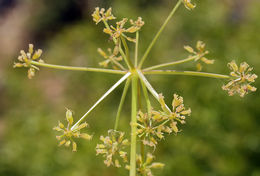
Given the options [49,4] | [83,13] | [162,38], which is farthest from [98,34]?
[49,4]

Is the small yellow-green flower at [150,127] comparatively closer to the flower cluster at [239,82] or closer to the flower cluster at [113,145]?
the flower cluster at [113,145]

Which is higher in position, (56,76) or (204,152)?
(56,76)

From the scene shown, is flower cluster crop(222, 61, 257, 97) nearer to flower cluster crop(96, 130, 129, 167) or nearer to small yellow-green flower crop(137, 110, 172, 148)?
small yellow-green flower crop(137, 110, 172, 148)

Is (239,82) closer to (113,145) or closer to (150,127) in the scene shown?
(150,127)

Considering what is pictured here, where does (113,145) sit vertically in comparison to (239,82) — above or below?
below

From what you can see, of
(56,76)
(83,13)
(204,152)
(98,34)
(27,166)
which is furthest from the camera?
(83,13)

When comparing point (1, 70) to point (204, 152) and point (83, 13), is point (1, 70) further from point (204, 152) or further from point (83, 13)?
point (204, 152)

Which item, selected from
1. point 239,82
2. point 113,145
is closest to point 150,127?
point 113,145

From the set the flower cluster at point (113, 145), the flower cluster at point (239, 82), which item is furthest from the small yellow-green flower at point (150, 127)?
the flower cluster at point (239, 82)

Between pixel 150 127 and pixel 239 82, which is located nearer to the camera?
pixel 150 127

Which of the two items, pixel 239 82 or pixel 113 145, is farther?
pixel 239 82

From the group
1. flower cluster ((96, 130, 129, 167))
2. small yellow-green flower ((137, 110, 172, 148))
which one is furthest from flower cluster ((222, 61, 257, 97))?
flower cluster ((96, 130, 129, 167))
